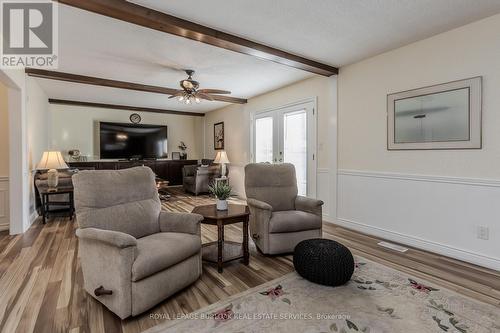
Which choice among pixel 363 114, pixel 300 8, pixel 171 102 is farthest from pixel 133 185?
pixel 171 102

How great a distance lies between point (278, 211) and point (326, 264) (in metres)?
1.14

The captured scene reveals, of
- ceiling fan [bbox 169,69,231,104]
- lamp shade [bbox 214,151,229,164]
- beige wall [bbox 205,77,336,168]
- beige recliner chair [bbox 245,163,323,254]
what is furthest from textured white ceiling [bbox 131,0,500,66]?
lamp shade [bbox 214,151,229,164]

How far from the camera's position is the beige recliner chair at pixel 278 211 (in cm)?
281

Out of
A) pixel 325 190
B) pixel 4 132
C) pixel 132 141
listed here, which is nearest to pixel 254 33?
pixel 325 190

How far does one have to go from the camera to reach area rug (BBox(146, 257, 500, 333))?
168 centimetres

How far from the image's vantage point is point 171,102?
6.91 metres

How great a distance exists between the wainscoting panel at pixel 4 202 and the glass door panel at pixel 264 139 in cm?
446

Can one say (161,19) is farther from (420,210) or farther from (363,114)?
(420,210)

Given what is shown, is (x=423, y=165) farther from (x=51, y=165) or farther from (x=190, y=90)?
(x=51, y=165)

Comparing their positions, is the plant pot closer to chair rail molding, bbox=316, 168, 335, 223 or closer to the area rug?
the area rug

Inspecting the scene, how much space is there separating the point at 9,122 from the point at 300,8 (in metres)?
4.11

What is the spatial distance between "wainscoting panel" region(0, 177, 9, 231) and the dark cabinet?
10.6 ft

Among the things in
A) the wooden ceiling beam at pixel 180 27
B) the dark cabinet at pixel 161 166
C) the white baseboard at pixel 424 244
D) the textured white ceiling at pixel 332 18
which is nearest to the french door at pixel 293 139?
the white baseboard at pixel 424 244

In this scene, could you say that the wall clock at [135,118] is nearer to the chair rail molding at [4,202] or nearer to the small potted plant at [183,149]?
the small potted plant at [183,149]
